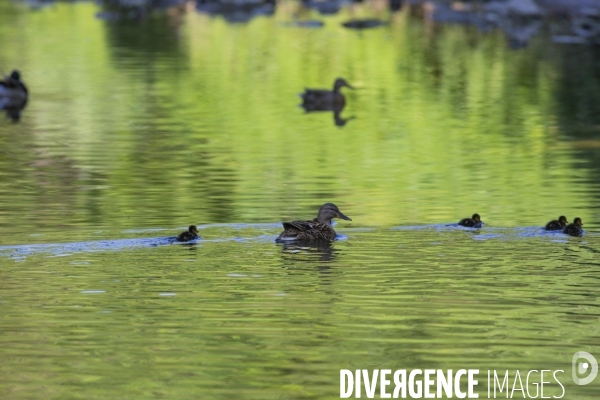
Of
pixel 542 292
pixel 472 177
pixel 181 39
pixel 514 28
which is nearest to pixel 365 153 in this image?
pixel 472 177

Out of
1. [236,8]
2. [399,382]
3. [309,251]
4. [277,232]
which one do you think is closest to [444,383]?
[399,382]

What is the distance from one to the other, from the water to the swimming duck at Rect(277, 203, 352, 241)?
205 millimetres

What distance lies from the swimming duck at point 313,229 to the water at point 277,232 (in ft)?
0.67

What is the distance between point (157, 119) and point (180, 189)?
11235mm

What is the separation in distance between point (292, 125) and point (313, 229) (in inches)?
592

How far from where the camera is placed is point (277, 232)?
55.0 ft

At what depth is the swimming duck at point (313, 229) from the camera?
16031 mm

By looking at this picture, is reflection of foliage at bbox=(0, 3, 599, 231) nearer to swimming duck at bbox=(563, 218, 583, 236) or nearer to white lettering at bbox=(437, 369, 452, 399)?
swimming duck at bbox=(563, 218, 583, 236)

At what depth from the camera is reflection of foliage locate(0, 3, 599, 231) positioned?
65.9 ft

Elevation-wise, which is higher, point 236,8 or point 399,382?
point 399,382

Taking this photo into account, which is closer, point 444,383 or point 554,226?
point 444,383

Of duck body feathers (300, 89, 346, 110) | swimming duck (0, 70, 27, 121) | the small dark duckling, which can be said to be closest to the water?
the small dark duckling

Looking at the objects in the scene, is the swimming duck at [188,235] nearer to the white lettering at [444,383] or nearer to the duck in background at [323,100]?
the white lettering at [444,383]

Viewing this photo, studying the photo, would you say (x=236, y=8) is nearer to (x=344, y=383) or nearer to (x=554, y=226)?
(x=554, y=226)
